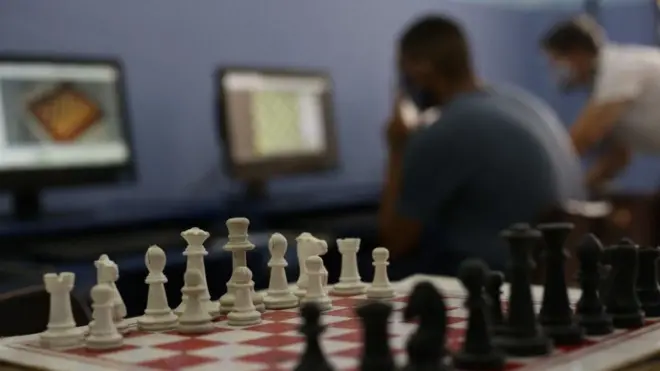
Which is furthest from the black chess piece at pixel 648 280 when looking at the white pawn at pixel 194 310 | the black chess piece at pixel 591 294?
the white pawn at pixel 194 310

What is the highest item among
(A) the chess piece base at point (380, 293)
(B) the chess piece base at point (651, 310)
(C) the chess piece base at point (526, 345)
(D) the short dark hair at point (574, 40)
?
(D) the short dark hair at point (574, 40)

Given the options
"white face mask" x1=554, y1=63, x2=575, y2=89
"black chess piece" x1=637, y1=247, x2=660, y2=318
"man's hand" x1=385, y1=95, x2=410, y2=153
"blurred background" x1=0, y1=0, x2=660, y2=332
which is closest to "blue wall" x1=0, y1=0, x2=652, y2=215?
"blurred background" x1=0, y1=0, x2=660, y2=332

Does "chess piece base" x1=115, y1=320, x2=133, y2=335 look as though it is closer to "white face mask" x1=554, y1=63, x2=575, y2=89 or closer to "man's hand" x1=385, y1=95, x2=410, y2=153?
"man's hand" x1=385, y1=95, x2=410, y2=153

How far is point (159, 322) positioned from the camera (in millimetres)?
1311

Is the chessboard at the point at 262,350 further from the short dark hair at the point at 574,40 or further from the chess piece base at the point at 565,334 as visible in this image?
the short dark hair at the point at 574,40

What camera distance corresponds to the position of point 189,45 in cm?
363

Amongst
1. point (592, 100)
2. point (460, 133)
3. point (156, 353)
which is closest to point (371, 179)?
point (592, 100)

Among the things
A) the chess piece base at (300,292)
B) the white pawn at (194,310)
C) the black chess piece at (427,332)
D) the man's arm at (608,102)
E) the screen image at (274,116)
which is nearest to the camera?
the black chess piece at (427,332)

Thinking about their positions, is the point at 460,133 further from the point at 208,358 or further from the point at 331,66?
Result: the point at 331,66

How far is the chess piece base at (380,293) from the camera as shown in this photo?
1.53 metres

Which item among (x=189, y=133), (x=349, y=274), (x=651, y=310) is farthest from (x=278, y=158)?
(x=651, y=310)

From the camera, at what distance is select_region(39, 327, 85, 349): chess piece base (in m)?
1.19

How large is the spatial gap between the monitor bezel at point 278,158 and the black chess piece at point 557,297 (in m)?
2.19

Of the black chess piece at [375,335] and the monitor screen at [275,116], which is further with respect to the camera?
the monitor screen at [275,116]
